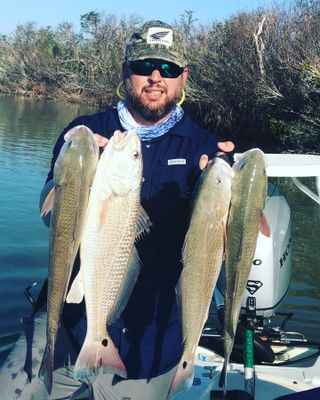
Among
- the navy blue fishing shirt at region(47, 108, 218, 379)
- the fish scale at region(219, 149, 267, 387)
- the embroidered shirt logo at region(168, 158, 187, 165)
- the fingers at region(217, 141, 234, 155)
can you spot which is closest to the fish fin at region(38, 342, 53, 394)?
the navy blue fishing shirt at region(47, 108, 218, 379)

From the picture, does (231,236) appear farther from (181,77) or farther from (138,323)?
(181,77)

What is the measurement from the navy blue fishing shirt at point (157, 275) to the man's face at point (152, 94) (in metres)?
0.19

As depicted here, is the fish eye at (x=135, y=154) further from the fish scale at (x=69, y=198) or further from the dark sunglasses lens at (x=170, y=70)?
the dark sunglasses lens at (x=170, y=70)

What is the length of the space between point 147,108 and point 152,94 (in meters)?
0.09

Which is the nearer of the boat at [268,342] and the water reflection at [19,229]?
the boat at [268,342]

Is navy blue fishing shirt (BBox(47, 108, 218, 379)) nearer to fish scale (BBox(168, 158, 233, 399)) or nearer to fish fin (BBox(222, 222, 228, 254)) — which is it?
fish scale (BBox(168, 158, 233, 399))

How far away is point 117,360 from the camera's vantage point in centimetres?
304

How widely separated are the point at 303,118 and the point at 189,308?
2660 cm

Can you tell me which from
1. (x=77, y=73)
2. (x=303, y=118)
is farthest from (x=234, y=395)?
(x=77, y=73)

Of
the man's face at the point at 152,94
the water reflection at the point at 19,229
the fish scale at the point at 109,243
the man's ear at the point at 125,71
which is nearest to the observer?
the fish scale at the point at 109,243

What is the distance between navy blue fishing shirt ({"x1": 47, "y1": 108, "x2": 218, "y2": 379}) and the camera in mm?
3389

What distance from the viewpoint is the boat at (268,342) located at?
4.54m

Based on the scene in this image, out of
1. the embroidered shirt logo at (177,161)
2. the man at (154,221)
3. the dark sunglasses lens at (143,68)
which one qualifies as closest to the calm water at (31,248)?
the man at (154,221)

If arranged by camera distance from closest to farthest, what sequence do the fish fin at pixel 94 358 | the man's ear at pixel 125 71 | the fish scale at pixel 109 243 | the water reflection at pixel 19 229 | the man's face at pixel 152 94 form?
the fish scale at pixel 109 243 < the fish fin at pixel 94 358 < the man's face at pixel 152 94 < the man's ear at pixel 125 71 < the water reflection at pixel 19 229
